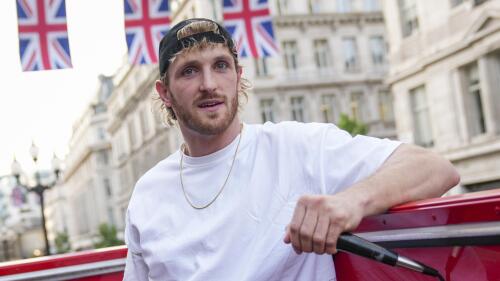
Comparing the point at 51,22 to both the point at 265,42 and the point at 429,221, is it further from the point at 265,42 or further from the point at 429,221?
the point at 429,221

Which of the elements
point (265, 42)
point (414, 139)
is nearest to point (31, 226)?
point (414, 139)

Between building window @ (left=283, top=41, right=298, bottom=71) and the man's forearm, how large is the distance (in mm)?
43310

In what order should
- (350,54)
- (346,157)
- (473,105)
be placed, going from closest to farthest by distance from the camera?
(346,157)
(473,105)
(350,54)

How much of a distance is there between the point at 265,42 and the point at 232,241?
806cm

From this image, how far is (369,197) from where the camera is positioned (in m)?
1.69

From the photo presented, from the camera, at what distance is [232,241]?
205cm

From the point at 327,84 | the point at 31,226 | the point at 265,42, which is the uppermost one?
the point at 327,84

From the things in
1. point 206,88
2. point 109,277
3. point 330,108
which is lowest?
point 109,277

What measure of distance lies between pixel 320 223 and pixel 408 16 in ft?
75.2

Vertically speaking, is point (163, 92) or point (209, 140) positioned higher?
point (163, 92)

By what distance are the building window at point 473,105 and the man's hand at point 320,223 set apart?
2000 cm

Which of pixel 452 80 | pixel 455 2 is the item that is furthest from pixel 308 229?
pixel 455 2

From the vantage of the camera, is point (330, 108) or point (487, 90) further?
point (330, 108)

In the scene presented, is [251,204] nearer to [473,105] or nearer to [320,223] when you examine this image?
[320,223]
